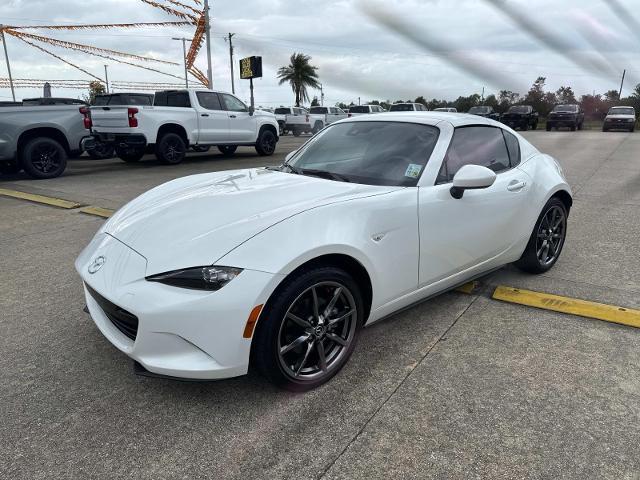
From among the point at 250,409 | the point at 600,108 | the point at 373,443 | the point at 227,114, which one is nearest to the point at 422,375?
the point at 373,443

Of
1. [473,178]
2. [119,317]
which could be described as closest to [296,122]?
[473,178]

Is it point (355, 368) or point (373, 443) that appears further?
point (355, 368)

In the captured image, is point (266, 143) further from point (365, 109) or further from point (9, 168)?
point (365, 109)

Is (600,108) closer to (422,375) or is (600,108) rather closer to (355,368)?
(422,375)

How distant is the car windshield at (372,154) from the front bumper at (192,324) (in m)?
1.23

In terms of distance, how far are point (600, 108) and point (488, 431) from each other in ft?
Answer: 4.73

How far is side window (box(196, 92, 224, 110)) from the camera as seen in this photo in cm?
1227

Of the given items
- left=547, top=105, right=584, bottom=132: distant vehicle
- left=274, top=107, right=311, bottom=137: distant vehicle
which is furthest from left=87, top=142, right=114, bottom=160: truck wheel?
left=547, top=105, right=584, bottom=132: distant vehicle

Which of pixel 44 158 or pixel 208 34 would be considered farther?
pixel 208 34

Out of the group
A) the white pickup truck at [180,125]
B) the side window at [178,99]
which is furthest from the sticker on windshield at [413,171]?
the side window at [178,99]

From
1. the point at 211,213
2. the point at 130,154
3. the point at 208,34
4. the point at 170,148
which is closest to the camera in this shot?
the point at 211,213

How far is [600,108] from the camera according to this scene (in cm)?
175

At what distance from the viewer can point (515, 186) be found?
11.9 feet

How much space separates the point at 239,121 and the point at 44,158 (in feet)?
→ 16.6
